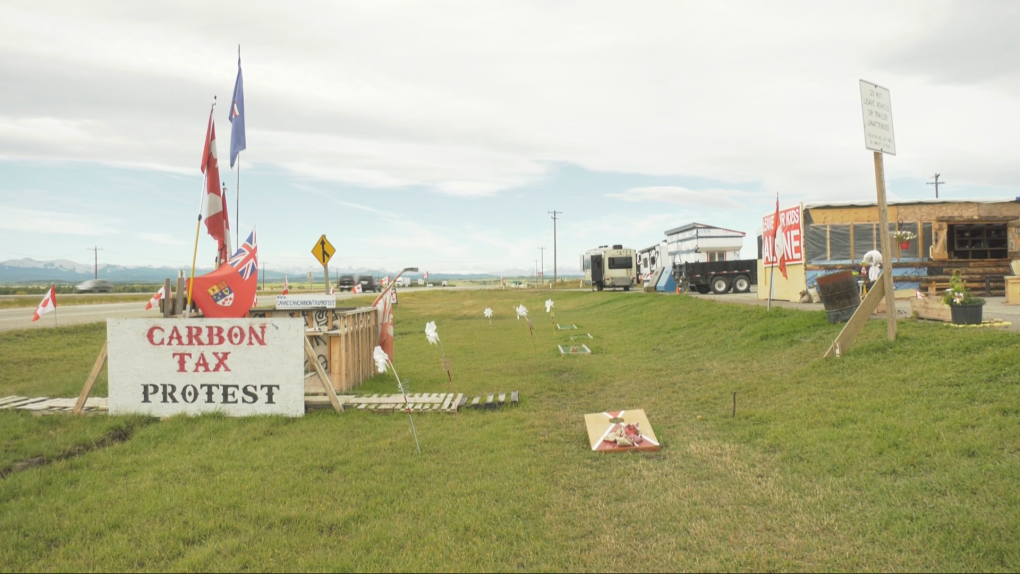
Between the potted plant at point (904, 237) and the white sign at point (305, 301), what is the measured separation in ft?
55.2

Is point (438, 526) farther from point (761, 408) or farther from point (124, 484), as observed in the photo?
point (761, 408)

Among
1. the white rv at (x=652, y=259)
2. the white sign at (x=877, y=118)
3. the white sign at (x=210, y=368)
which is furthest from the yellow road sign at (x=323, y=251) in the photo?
the white rv at (x=652, y=259)

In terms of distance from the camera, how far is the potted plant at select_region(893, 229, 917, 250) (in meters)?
18.6

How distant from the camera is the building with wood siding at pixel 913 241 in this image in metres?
19.3

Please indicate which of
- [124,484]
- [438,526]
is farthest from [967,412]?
[124,484]

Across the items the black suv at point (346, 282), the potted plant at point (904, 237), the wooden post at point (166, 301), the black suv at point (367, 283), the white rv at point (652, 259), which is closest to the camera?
the wooden post at point (166, 301)

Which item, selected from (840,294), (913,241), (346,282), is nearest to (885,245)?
(840,294)

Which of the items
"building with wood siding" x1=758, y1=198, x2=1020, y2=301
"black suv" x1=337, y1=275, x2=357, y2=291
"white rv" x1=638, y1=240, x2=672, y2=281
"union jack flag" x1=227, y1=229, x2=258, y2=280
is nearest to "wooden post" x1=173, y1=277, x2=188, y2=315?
"union jack flag" x1=227, y1=229, x2=258, y2=280

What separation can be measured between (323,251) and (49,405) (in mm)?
7636

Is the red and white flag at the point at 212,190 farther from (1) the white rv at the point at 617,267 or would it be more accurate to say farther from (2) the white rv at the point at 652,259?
(2) the white rv at the point at 652,259

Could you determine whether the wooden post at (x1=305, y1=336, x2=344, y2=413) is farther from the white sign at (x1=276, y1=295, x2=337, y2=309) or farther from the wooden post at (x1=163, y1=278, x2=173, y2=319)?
the white sign at (x1=276, y1=295, x2=337, y2=309)

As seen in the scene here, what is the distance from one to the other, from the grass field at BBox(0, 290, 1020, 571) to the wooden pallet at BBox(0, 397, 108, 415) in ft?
1.11

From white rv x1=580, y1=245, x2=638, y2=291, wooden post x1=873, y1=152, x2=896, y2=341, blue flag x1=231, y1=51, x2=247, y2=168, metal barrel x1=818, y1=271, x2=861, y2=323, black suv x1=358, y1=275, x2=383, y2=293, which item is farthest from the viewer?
black suv x1=358, y1=275, x2=383, y2=293

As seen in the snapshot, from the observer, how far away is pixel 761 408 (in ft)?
25.4
